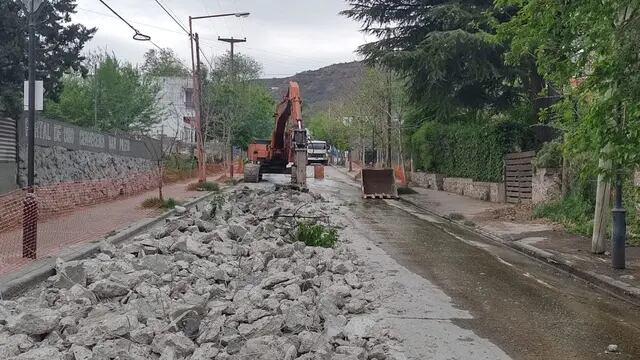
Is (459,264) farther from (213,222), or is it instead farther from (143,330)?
(143,330)

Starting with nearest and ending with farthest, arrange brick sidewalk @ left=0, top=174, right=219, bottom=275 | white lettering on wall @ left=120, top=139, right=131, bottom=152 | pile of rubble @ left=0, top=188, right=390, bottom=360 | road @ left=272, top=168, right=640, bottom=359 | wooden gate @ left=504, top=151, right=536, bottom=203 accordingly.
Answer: pile of rubble @ left=0, top=188, right=390, bottom=360
road @ left=272, top=168, right=640, bottom=359
brick sidewalk @ left=0, top=174, right=219, bottom=275
wooden gate @ left=504, top=151, right=536, bottom=203
white lettering on wall @ left=120, top=139, right=131, bottom=152

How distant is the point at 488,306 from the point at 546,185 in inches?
475

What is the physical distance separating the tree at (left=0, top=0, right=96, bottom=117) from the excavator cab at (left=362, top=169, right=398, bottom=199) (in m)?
12.5

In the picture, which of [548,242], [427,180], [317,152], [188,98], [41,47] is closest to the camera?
[548,242]

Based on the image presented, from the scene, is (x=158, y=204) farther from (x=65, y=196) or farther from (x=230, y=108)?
(x=230, y=108)

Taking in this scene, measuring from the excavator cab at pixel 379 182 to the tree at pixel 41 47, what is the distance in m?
12.5

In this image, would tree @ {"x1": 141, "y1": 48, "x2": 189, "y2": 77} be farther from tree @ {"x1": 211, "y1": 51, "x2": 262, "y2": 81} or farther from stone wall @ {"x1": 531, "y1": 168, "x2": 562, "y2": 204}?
stone wall @ {"x1": 531, "y1": 168, "x2": 562, "y2": 204}

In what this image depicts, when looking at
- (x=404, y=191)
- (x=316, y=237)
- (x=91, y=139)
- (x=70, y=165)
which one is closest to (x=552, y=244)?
(x=316, y=237)

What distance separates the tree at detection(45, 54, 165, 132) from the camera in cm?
3691

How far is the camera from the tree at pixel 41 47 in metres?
15.4

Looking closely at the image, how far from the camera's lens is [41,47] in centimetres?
1828

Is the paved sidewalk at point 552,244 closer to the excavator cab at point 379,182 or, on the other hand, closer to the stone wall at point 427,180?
the excavator cab at point 379,182

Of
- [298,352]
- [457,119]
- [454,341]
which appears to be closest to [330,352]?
[298,352]

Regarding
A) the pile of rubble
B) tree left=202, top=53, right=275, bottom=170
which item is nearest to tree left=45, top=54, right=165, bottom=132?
tree left=202, top=53, right=275, bottom=170
